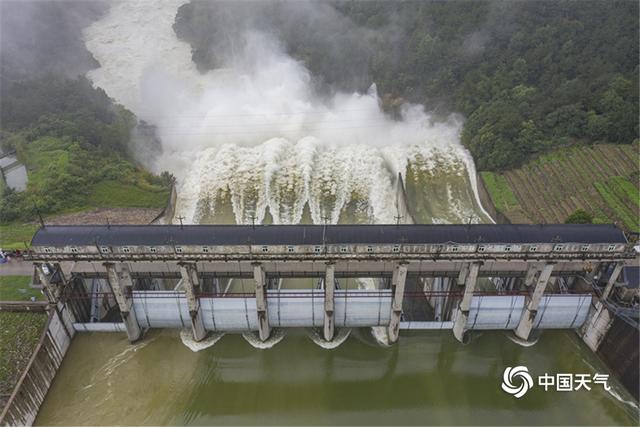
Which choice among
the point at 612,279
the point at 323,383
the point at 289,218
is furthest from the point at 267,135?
the point at 612,279

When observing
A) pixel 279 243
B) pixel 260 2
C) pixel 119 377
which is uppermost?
pixel 260 2

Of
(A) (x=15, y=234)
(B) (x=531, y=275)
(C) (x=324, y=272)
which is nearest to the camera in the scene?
(B) (x=531, y=275)

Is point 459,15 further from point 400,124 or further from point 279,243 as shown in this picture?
point 279,243

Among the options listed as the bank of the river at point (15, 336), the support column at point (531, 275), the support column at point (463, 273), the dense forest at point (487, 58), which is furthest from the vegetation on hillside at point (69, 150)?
the support column at point (531, 275)

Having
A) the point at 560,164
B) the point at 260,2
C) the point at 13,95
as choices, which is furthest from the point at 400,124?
the point at 13,95

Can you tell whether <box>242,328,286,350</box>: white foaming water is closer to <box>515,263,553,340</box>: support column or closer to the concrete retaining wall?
the concrete retaining wall

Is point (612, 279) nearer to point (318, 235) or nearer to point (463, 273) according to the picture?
point (463, 273)

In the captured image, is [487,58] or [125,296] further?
[487,58]
